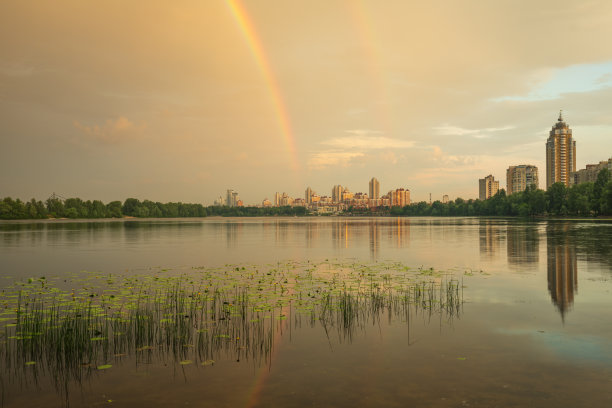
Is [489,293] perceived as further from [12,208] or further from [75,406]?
[12,208]

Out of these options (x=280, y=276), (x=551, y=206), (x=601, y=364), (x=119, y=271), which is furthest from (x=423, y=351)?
(x=551, y=206)

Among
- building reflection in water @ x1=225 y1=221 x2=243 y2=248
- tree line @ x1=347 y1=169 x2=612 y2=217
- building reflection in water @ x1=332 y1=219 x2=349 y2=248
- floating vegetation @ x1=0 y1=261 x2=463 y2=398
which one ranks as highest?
tree line @ x1=347 y1=169 x2=612 y2=217

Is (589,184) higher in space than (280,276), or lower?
higher

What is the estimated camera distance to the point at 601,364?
1062cm

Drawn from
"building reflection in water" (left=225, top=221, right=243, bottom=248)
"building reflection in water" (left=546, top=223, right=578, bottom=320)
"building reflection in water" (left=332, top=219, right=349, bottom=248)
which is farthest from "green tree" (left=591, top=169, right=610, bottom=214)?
"building reflection in water" (left=546, top=223, right=578, bottom=320)

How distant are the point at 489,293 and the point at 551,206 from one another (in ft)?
537

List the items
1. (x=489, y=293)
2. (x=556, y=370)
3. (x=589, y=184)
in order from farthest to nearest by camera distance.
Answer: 1. (x=589, y=184)
2. (x=489, y=293)
3. (x=556, y=370)

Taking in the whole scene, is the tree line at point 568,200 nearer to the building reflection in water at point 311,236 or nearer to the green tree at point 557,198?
the green tree at point 557,198

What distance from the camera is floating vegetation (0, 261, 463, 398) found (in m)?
11.4

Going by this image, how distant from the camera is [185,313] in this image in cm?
1553

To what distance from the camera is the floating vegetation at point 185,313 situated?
11.4 m

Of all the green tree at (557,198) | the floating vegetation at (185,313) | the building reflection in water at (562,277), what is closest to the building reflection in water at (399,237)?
the building reflection in water at (562,277)

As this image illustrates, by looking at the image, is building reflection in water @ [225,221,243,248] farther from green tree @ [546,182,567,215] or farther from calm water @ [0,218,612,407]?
green tree @ [546,182,567,215]

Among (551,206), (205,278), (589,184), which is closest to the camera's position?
(205,278)
